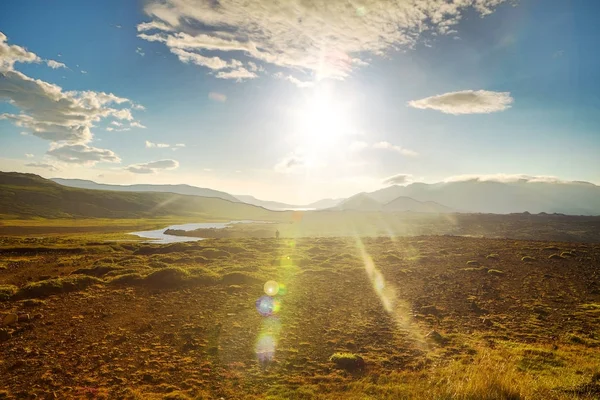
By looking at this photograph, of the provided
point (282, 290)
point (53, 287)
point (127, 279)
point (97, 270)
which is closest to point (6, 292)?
point (53, 287)

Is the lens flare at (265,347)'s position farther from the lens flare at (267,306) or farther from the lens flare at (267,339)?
the lens flare at (267,306)

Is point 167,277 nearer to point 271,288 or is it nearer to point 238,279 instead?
point 238,279

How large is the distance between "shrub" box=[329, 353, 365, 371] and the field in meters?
0.05

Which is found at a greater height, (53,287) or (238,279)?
(53,287)

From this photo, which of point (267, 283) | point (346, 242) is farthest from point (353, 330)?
point (346, 242)

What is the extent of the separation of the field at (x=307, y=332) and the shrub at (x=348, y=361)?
5 centimetres

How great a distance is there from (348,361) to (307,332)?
395cm

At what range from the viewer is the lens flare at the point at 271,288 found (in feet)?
78.3

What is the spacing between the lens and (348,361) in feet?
42.8

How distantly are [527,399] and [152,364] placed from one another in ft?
42.7

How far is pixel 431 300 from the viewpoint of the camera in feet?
72.8

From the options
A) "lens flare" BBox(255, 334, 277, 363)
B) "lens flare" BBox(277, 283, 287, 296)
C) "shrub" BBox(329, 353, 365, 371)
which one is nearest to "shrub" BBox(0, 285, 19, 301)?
"lens flare" BBox(255, 334, 277, 363)

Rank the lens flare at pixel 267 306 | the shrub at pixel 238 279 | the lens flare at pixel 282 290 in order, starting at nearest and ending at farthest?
the lens flare at pixel 267 306 → the lens flare at pixel 282 290 → the shrub at pixel 238 279

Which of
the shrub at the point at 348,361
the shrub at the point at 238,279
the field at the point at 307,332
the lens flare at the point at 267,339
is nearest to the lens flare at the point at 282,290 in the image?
the field at the point at 307,332
